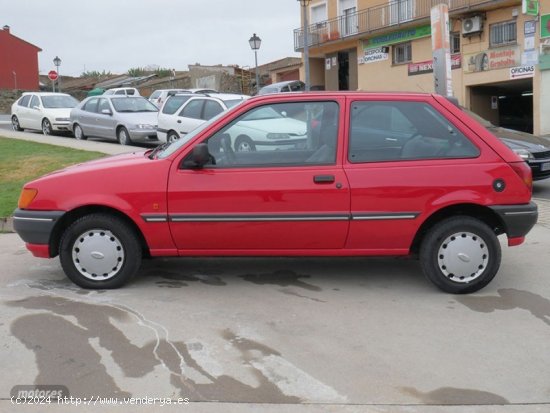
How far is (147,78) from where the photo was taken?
53.6 metres

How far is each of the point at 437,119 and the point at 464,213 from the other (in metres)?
0.80

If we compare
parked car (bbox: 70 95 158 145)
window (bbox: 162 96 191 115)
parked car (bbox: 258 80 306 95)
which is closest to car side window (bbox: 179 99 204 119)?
window (bbox: 162 96 191 115)

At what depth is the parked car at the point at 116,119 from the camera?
15977 mm

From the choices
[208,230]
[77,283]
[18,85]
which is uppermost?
[18,85]

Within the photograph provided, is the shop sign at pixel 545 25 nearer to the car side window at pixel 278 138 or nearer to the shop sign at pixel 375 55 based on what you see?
the shop sign at pixel 375 55

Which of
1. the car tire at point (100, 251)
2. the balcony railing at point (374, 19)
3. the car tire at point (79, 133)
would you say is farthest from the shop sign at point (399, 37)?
the car tire at point (100, 251)

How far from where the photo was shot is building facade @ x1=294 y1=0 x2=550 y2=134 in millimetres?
23422

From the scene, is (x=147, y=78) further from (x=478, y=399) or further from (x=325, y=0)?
(x=478, y=399)

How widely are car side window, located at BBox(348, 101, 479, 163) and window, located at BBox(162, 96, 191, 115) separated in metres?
10.2

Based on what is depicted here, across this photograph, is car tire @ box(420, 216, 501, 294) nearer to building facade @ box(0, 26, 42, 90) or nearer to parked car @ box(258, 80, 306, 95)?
parked car @ box(258, 80, 306, 95)

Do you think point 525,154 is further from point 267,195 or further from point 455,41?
point 455,41

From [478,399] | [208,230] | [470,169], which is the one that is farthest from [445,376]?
[208,230]

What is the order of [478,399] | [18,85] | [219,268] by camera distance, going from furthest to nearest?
[18,85] → [219,268] → [478,399]

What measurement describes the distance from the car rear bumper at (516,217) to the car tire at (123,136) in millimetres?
12501
